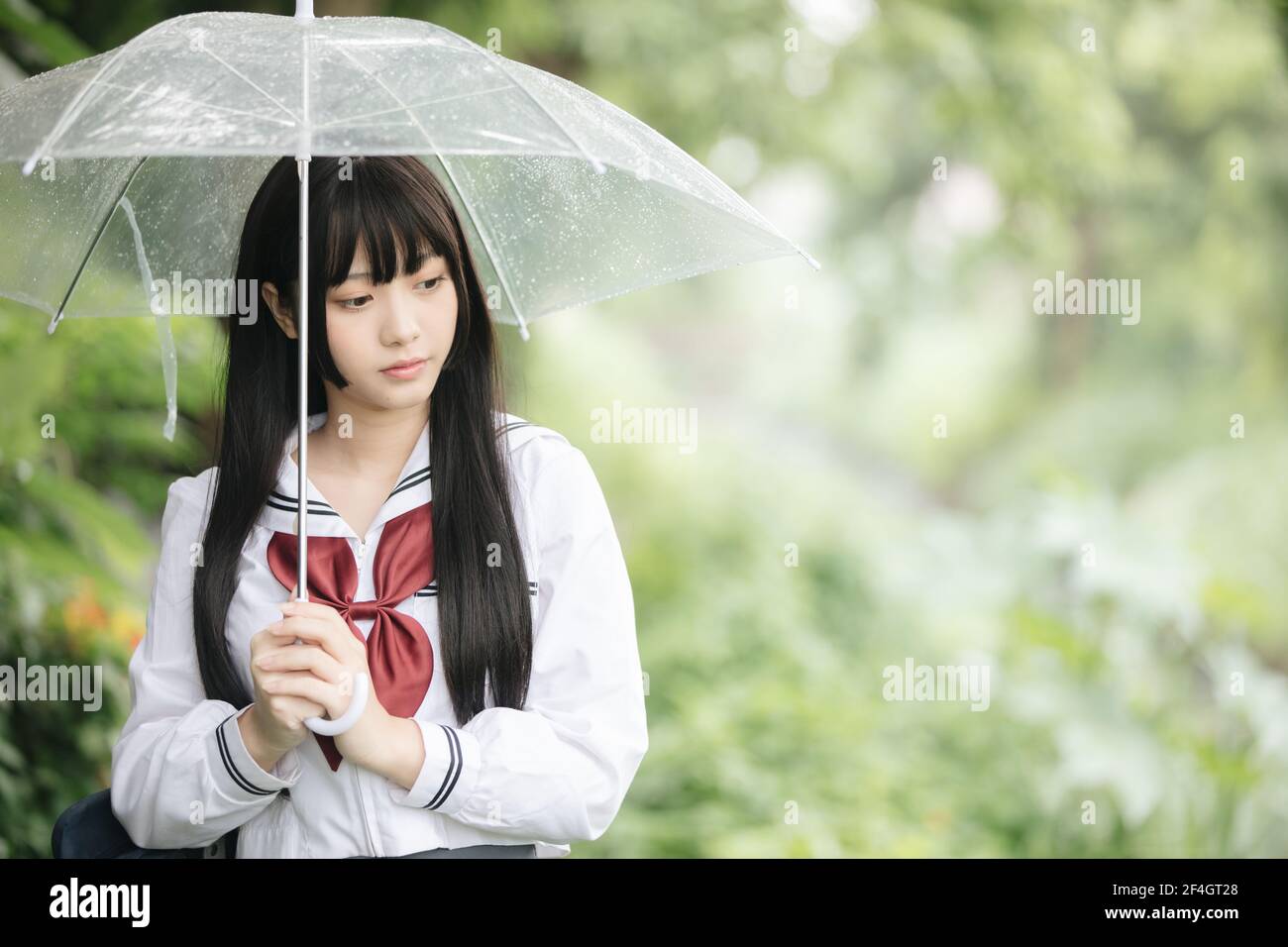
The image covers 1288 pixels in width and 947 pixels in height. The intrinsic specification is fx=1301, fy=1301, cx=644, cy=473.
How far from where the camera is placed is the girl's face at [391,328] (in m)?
1.74

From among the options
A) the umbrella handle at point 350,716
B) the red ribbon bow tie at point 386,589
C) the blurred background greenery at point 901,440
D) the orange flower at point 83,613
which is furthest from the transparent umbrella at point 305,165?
the orange flower at point 83,613

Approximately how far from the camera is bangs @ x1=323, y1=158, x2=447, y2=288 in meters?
1.73

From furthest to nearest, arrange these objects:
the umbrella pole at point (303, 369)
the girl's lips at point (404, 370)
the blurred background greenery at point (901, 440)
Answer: the blurred background greenery at point (901, 440)
the girl's lips at point (404, 370)
the umbrella pole at point (303, 369)

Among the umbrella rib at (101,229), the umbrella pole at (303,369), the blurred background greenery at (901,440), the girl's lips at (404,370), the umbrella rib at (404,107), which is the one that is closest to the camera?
the umbrella rib at (404,107)

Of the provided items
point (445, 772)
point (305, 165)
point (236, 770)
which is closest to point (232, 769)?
point (236, 770)

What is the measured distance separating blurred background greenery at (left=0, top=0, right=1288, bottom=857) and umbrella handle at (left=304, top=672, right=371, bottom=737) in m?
0.98

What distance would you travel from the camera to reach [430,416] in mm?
1941

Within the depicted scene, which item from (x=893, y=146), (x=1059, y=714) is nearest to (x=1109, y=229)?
(x=893, y=146)

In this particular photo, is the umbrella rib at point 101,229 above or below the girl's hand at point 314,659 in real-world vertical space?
above

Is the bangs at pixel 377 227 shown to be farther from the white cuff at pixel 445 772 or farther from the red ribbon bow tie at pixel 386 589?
the white cuff at pixel 445 772

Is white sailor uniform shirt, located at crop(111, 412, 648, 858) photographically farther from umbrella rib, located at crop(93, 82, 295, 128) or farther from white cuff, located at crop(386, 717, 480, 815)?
umbrella rib, located at crop(93, 82, 295, 128)

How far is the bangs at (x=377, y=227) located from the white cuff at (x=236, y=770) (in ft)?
1.96

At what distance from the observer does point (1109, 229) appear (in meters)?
9.73

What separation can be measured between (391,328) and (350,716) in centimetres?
51
